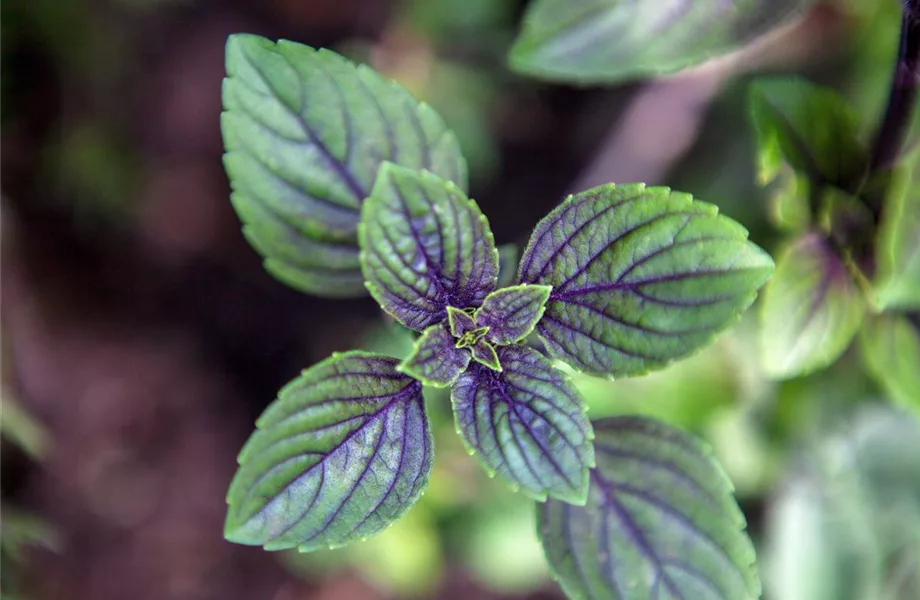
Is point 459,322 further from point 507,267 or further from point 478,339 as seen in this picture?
point 507,267

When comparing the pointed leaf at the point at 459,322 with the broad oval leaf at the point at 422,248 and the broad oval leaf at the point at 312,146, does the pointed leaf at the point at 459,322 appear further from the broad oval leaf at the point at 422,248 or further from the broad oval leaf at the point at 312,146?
the broad oval leaf at the point at 312,146

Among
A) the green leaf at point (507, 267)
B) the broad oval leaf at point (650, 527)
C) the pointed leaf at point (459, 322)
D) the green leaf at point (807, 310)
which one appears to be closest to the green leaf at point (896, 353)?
the green leaf at point (807, 310)

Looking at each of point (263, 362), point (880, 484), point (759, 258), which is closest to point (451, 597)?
point (263, 362)

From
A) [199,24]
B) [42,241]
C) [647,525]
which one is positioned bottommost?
[647,525]

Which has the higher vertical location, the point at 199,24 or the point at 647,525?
the point at 199,24

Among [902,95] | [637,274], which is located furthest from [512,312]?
[902,95]

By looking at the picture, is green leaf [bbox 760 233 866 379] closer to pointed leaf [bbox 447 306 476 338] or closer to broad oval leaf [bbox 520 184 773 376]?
broad oval leaf [bbox 520 184 773 376]

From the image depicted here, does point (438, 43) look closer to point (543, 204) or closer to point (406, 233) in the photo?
point (543, 204)
